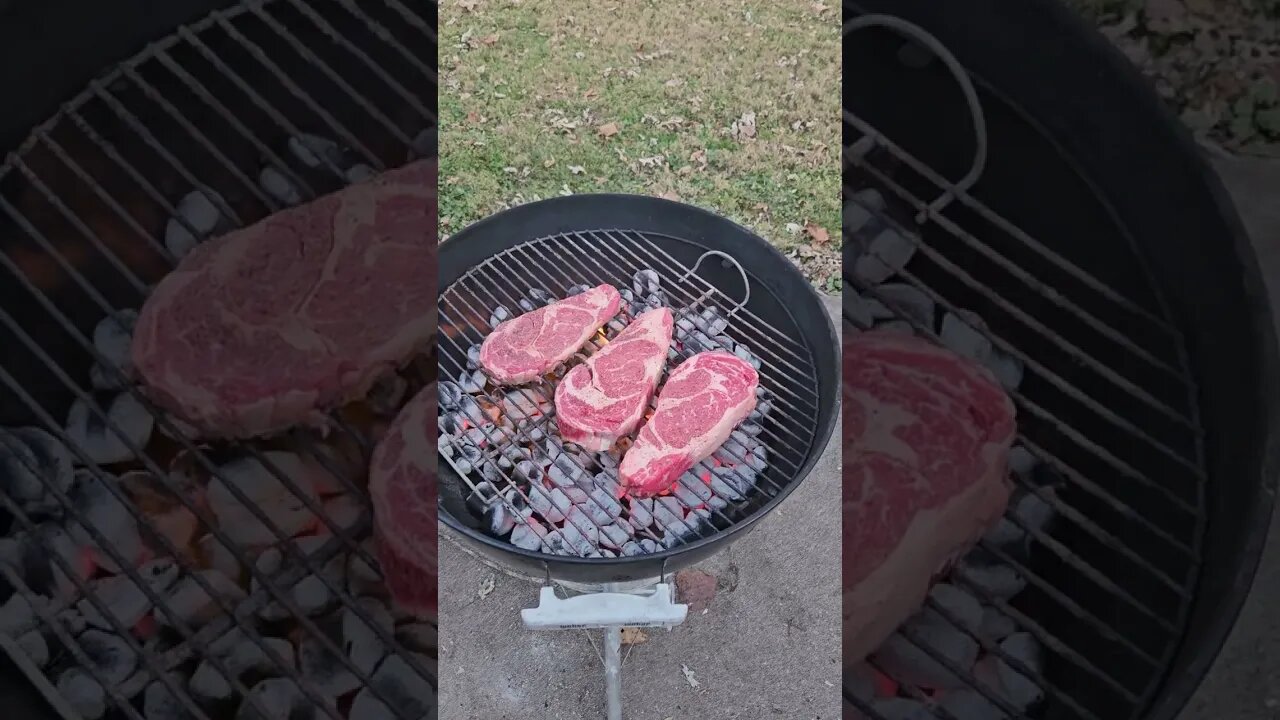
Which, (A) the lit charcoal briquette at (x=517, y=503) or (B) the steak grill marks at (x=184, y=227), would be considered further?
(A) the lit charcoal briquette at (x=517, y=503)

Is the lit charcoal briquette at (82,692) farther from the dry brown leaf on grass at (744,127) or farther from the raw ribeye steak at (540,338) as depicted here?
the dry brown leaf on grass at (744,127)

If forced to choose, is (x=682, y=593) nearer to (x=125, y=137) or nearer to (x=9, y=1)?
(x=125, y=137)

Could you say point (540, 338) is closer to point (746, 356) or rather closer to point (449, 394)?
point (449, 394)

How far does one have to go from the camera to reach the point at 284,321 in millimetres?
744

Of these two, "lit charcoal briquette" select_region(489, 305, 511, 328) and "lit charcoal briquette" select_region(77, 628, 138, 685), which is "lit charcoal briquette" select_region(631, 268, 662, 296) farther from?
"lit charcoal briquette" select_region(77, 628, 138, 685)

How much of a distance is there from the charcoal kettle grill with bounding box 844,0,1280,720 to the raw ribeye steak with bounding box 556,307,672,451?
0.32 meters

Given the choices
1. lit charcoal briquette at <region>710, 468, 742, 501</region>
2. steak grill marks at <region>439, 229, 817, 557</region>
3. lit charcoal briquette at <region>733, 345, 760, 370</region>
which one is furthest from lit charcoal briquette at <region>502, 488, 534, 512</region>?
lit charcoal briquette at <region>733, 345, 760, 370</region>

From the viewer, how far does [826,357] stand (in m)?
1.27

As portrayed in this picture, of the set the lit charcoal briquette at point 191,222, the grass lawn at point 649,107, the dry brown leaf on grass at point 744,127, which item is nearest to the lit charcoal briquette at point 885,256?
the lit charcoal briquette at point 191,222

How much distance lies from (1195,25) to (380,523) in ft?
2.81

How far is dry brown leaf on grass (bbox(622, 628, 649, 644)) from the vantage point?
5.17 feet

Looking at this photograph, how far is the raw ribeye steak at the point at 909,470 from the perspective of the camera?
3.26ft

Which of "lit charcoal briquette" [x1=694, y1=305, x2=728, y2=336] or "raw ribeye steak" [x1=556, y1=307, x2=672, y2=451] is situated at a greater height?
"lit charcoal briquette" [x1=694, y1=305, x2=728, y2=336]

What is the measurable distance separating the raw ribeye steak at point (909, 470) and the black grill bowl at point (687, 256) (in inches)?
3.2
